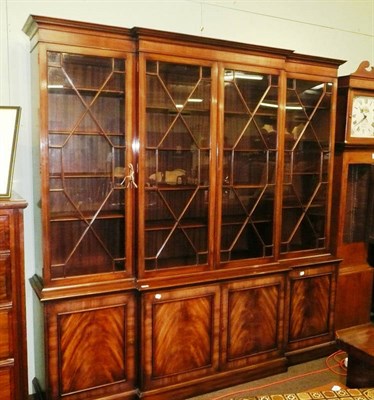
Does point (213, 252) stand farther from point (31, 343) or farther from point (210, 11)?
point (210, 11)

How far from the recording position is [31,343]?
2.80 metres

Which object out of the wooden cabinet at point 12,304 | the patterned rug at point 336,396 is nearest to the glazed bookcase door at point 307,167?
the patterned rug at point 336,396

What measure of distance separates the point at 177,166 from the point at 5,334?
144 cm

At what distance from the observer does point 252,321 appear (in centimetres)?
306

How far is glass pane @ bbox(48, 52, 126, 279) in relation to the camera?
2.50 metres

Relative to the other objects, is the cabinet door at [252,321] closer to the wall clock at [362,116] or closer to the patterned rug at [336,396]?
the patterned rug at [336,396]

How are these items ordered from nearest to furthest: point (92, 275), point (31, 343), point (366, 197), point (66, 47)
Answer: point (66, 47)
point (92, 275)
point (31, 343)
point (366, 197)

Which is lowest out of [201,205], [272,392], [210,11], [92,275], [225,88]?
[272,392]

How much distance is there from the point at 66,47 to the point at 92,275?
133cm

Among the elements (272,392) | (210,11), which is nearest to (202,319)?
(272,392)

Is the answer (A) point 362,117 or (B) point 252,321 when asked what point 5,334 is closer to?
(B) point 252,321

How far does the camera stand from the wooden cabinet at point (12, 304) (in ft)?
7.02

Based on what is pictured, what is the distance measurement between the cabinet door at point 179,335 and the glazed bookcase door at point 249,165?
374 millimetres

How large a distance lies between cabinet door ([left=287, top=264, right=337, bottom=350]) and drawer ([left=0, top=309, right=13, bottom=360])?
2009 millimetres
